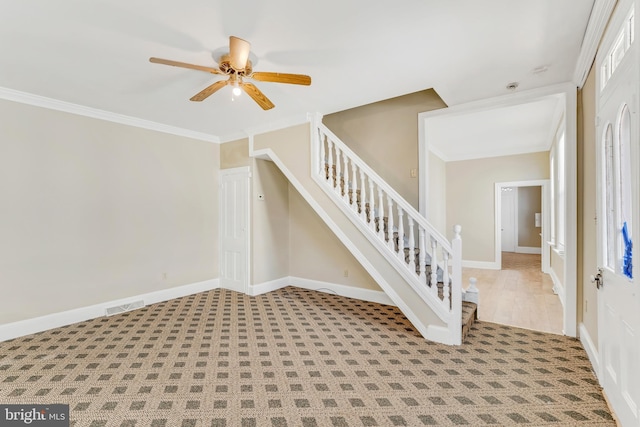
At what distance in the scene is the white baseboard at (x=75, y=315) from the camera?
3389 mm

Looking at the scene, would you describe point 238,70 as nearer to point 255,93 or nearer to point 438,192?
point 255,93

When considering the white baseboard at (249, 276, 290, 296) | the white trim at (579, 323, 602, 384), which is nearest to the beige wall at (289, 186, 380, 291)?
the white baseboard at (249, 276, 290, 296)

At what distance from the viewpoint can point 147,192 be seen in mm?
4566

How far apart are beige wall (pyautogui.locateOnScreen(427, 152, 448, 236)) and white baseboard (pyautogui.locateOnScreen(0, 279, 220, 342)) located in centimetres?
504

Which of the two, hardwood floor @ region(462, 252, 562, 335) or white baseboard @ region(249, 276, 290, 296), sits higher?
white baseboard @ region(249, 276, 290, 296)

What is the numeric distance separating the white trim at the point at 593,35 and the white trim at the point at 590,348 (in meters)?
2.51

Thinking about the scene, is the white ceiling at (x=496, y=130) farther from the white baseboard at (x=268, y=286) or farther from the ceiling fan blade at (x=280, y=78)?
the white baseboard at (x=268, y=286)

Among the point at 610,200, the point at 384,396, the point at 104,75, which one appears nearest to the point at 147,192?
the point at 104,75

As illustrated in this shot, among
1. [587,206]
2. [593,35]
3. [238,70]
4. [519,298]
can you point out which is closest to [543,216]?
[519,298]

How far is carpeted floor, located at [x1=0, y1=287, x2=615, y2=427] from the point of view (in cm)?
206

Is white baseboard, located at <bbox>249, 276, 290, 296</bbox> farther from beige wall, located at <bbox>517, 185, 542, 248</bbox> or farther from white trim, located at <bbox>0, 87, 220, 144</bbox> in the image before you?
beige wall, located at <bbox>517, 185, 542, 248</bbox>

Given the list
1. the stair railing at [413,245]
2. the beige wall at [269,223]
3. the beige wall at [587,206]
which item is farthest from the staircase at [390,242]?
the beige wall at [587,206]

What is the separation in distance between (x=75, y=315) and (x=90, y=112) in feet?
8.70

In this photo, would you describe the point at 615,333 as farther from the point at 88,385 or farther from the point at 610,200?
the point at 88,385
